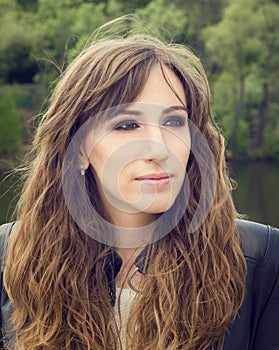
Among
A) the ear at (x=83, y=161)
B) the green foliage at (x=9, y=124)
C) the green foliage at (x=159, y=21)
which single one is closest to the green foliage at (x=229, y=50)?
the green foliage at (x=9, y=124)

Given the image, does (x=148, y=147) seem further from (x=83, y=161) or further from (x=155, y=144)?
(x=83, y=161)

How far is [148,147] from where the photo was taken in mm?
1208

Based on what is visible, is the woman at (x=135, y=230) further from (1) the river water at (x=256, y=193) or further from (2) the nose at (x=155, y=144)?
(1) the river water at (x=256, y=193)

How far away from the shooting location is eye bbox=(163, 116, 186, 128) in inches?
48.9

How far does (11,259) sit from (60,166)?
225 millimetres

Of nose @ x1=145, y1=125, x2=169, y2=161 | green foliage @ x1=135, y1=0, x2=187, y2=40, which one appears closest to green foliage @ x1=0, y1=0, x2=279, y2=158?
green foliage @ x1=135, y1=0, x2=187, y2=40

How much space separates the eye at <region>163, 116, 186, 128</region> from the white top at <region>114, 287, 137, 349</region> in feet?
1.15

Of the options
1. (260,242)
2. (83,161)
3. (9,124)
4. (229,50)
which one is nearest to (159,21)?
(83,161)

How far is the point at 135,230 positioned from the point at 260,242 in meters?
0.26

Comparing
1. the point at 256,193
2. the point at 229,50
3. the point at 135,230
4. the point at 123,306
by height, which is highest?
the point at 135,230

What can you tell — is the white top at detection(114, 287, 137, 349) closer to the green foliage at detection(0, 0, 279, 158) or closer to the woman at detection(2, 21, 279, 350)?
the woman at detection(2, 21, 279, 350)

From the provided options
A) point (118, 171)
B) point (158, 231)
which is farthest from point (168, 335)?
point (118, 171)

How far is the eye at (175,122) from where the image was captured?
124 cm

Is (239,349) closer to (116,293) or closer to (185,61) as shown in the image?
(116,293)
